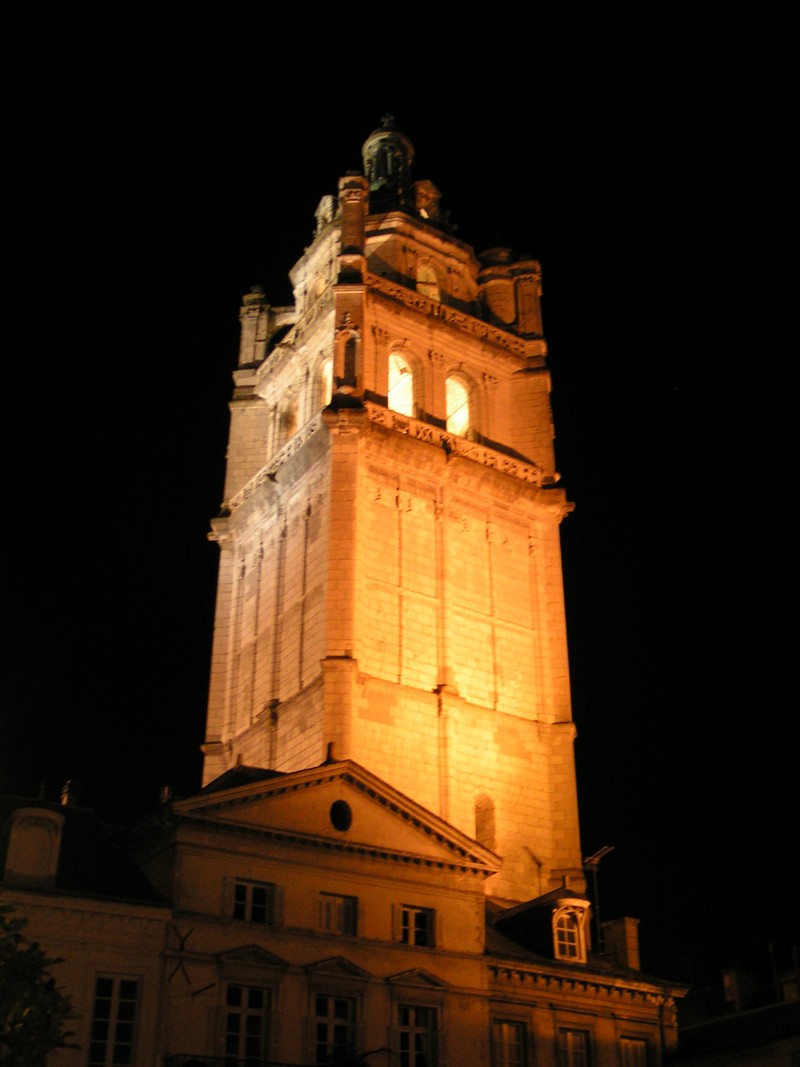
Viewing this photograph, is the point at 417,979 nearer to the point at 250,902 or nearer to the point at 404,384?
the point at 250,902

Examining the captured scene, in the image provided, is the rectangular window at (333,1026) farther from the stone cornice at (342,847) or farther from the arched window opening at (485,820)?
the arched window opening at (485,820)

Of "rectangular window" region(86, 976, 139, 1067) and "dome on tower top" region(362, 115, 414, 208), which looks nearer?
"rectangular window" region(86, 976, 139, 1067)

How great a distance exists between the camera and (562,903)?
35.3 meters

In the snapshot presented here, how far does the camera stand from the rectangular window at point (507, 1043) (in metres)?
32.1

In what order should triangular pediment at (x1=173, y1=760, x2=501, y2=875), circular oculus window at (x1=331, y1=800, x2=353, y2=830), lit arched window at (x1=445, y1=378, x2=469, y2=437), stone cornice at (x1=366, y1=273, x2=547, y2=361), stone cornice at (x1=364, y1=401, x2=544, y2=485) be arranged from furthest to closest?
lit arched window at (x1=445, y1=378, x2=469, y2=437), stone cornice at (x1=366, y1=273, x2=547, y2=361), stone cornice at (x1=364, y1=401, x2=544, y2=485), circular oculus window at (x1=331, y1=800, x2=353, y2=830), triangular pediment at (x1=173, y1=760, x2=501, y2=875)

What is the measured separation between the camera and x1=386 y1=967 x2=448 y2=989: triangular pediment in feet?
102

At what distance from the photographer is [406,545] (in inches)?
1785

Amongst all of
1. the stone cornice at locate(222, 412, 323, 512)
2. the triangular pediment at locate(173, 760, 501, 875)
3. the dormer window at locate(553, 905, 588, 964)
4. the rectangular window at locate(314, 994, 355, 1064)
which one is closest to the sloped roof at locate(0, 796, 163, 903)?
the triangular pediment at locate(173, 760, 501, 875)

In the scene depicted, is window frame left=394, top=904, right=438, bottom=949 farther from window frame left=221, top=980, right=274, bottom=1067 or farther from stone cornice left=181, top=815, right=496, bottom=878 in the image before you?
window frame left=221, top=980, right=274, bottom=1067

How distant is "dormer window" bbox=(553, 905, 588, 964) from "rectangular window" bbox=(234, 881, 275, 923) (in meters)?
8.39

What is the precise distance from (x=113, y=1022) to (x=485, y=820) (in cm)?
1716

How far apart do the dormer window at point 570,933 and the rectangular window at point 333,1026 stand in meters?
6.75

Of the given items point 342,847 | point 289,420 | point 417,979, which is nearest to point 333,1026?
point 417,979

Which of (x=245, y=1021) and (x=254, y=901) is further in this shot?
(x=254, y=901)
